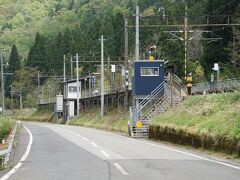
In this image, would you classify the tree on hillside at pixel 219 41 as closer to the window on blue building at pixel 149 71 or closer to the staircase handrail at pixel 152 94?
the window on blue building at pixel 149 71

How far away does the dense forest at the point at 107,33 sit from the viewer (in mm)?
61000

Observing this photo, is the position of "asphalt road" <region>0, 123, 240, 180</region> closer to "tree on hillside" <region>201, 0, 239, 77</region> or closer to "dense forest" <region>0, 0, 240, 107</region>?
"dense forest" <region>0, 0, 240, 107</region>

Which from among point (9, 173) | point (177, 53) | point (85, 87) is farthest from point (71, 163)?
point (85, 87)

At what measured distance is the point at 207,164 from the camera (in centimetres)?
1442

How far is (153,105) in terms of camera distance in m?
34.4

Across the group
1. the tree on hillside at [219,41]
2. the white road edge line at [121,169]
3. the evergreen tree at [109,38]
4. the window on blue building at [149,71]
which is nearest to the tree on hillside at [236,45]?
the tree on hillside at [219,41]

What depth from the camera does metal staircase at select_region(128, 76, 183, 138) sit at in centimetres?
3119

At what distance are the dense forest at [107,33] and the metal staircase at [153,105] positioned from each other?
5.10m

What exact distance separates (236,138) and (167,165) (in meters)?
3.51

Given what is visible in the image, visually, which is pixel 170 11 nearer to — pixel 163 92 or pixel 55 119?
pixel 55 119

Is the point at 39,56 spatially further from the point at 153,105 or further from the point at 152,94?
the point at 153,105

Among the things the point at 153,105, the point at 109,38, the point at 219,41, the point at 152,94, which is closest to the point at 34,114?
the point at 109,38

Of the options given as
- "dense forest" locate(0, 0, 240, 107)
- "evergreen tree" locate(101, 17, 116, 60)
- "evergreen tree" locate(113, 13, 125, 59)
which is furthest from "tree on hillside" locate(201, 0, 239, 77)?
"evergreen tree" locate(113, 13, 125, 59)

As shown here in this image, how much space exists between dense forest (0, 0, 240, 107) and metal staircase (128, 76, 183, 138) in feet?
16.7
